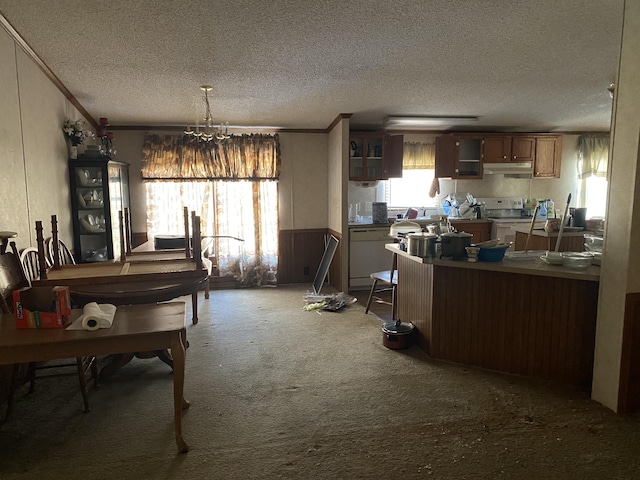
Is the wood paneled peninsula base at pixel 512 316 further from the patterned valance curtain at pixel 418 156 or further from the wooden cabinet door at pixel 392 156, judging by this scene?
the patterned valance curtain at pixel 418 156

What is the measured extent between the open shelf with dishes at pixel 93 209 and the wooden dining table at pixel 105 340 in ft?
7.31

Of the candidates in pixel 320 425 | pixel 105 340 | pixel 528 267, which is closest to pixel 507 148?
pixel 528 267

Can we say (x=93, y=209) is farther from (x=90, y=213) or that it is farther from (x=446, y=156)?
(x=446, y=156)

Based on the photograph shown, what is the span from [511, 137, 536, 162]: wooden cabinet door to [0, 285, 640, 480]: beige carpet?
409 centimetres

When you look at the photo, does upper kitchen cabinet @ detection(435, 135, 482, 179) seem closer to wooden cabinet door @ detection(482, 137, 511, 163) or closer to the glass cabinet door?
wooden cabinet door @ detection(482, 137, 511, 163)

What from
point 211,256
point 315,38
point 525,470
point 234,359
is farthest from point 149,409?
point 211,256

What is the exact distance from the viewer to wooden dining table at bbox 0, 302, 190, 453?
1.92 metres

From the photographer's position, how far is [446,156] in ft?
20.2

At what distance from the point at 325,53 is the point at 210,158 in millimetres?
3068

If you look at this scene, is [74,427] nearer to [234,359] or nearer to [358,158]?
[234,359]

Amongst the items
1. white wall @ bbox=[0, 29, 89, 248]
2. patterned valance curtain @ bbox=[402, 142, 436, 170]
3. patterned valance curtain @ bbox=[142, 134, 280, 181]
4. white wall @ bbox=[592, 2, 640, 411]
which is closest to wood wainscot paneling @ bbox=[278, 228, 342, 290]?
patterned valance curtain @ bbox=[142, 134, 280, 181]

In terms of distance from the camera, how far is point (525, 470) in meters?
2.04

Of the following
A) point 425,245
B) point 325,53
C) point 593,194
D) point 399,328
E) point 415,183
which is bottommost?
point 399,328

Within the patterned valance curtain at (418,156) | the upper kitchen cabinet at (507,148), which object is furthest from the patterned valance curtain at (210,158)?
the upper kitchen cabinet at (507,148)
